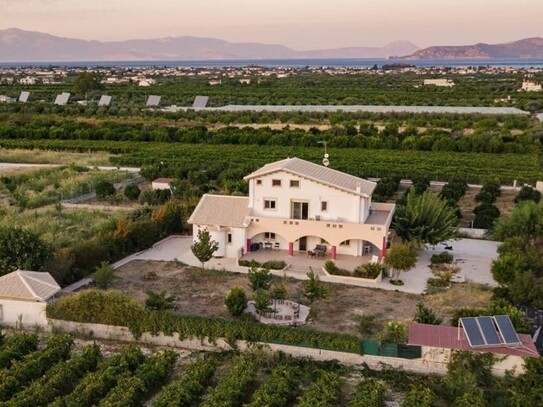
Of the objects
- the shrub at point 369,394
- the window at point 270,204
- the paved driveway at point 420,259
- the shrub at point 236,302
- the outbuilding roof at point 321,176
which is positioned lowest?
the paved driveway at point 420,259

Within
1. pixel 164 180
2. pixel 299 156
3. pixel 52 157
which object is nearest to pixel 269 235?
pixel 164 180

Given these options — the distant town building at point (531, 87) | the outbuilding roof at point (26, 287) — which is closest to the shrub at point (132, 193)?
the outbuilding roof at point (26, 287)

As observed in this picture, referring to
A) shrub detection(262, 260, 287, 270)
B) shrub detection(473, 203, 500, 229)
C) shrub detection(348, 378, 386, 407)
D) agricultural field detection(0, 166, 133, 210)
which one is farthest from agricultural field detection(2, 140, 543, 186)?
shrub detection(348, 378, 386, 407)

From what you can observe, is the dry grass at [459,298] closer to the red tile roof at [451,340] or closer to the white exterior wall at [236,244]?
the red tile roof at [451,340]

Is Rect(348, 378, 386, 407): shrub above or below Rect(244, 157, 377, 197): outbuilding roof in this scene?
below

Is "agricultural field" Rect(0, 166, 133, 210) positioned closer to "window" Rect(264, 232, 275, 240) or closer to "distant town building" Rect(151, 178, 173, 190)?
"distant town building" Rect(151, 178, 173, 190)

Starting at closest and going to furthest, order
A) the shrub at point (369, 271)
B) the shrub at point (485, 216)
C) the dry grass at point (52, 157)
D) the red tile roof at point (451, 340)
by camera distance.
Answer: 1. the red tile roof at point (451, 340)
2. the shrub at point (369, 271)
3. the shrub at point (485, 216)
4. the dry grass at point (52, 157)

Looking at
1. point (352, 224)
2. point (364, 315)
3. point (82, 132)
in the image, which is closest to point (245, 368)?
point (364, 315)

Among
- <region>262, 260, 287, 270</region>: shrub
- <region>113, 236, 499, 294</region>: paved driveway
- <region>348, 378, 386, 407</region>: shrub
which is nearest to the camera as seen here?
<region>348, 378, 386, 407</region>: shrub
